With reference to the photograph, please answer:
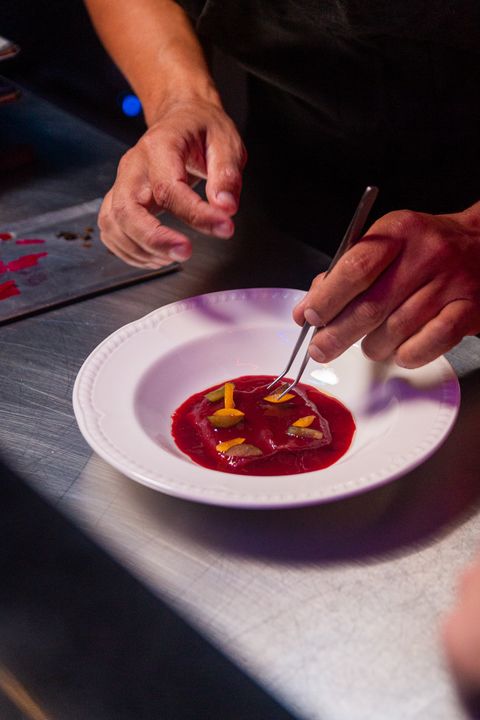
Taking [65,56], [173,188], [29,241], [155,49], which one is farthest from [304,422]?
[65,56]

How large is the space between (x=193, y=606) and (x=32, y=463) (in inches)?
10.8

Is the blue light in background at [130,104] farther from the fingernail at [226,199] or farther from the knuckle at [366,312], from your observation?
the knuckle at [366,312]

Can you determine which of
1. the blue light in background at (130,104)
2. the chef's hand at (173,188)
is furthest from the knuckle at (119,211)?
the blue light in background at (130,104)

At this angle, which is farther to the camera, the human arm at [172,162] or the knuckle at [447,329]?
the human arm at [172,162]

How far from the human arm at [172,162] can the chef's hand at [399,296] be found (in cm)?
20

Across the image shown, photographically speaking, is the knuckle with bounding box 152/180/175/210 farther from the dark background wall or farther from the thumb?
the dark background wall

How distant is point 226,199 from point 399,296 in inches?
11.3

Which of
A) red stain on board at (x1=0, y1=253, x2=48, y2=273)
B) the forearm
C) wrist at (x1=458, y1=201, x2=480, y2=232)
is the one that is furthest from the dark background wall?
wrist at (x1=458, y1=201, x2=480, y2=232)

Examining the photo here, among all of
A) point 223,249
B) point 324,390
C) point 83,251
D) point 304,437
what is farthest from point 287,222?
point 304,437

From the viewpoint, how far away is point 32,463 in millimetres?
879

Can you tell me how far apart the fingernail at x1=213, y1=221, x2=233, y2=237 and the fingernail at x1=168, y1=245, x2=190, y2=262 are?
1.8 inches

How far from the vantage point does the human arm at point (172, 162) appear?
105cm

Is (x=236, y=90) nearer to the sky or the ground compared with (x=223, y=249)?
nearer to the ground

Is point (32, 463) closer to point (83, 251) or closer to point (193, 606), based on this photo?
point (193, 606)
